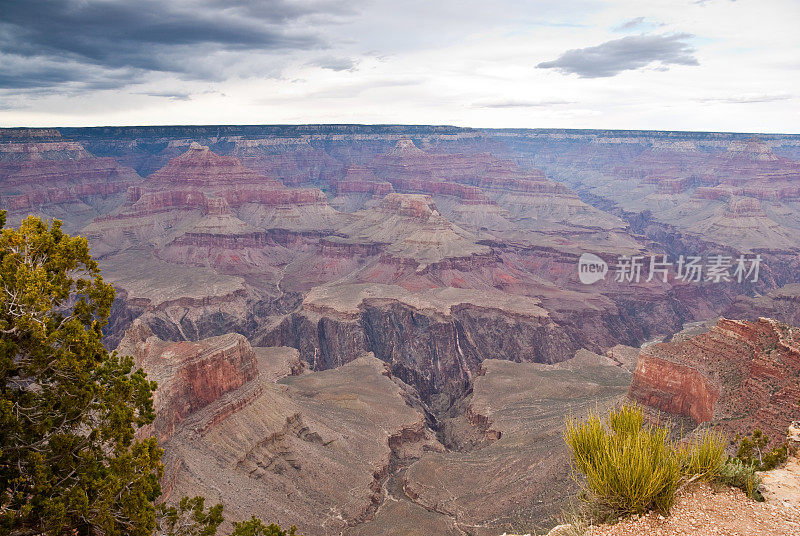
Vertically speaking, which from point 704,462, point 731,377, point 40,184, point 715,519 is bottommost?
point 731,377

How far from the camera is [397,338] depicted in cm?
9744

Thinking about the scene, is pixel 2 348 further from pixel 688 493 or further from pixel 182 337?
pixel 182 337

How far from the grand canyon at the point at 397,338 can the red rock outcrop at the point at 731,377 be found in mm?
165

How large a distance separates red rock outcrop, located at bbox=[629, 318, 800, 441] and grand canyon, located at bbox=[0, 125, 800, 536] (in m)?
0.17

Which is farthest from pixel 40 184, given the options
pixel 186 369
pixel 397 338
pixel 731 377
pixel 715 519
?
pixel 715 519

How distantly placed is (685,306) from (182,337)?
118 metres

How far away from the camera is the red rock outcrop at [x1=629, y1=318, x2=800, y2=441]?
35719 millimetres

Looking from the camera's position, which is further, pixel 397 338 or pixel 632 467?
pixel 397 338

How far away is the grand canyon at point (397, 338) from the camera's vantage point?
139 feet

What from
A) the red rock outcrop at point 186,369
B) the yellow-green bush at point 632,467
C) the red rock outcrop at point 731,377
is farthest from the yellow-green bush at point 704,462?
the red rock outcrop at point 186,369

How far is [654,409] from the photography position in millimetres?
47719

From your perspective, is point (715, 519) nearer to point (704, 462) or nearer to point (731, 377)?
point (704, 462)

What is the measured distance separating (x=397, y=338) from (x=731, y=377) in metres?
62.3

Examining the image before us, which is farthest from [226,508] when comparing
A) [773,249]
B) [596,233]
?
[773,249]
